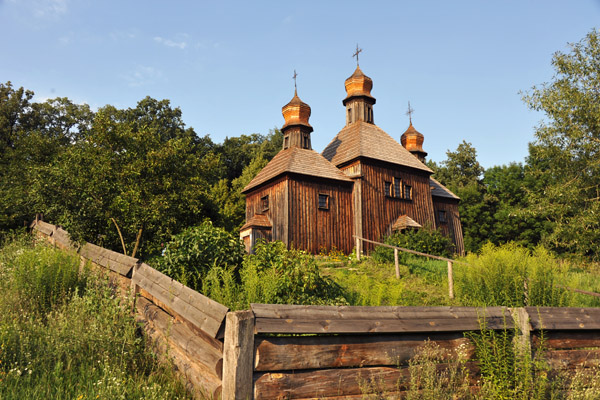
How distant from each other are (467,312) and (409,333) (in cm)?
94

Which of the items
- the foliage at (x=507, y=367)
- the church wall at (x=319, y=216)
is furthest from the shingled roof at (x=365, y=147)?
the foliage at (x=507, y=367)

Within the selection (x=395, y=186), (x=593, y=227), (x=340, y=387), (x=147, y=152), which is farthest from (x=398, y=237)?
(x=340, y=387)

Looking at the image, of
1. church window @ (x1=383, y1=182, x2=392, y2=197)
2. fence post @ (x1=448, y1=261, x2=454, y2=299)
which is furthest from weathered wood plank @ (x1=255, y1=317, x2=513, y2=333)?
church window @ (x1=383, y1=182, x2=392, y2=197)

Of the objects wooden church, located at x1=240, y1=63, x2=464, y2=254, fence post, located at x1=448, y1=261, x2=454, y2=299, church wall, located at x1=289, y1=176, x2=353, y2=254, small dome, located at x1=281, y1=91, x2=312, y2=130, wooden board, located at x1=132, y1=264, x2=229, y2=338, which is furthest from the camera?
small dome, located at x1=281, y1=91, x2=312, y2=130

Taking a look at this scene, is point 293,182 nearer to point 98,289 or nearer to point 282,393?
point 98,289

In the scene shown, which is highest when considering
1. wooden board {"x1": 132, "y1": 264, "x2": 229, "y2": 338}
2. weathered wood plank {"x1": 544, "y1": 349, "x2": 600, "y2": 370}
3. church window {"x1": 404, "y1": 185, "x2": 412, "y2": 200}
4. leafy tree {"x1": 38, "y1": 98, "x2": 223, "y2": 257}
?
church window {"x1": 404, "y1": 185, "x2": 412, "y2": 200}

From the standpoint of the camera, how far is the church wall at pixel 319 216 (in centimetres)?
1986

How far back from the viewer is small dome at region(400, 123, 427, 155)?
31391 mm

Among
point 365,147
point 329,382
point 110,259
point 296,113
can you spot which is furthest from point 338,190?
point 329,382

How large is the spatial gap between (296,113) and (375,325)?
2007 centimetres

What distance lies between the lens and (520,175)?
4772 centimetres

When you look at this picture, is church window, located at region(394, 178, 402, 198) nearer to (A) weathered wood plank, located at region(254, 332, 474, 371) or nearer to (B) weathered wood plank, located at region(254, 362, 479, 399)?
(A) weathered wood plank, located at region(254, 332, 474, 371)

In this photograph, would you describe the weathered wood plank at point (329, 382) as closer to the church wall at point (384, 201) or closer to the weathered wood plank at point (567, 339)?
the weathered wood plank at point (567, 339)

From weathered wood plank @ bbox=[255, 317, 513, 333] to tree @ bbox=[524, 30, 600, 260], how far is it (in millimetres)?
16766
